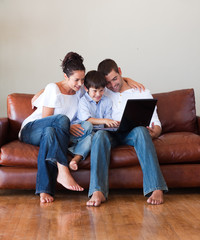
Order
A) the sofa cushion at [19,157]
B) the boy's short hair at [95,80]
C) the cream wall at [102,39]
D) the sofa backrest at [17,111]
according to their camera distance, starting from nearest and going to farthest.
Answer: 1. the sofa cushion at [19,157]
2. the boy's short hair at [95,80]
3. the sofa backrest at [17,111]
4. the cream wall at [102,39]

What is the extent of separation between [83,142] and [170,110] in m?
0.97

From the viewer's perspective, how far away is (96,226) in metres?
1.81

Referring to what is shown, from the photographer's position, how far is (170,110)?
3051 mm

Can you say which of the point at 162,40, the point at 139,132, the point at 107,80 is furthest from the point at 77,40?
the point at 139,132

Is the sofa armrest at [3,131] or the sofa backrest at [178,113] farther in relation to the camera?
the sofa backrest at [178,113]

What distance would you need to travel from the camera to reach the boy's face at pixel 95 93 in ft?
8.70

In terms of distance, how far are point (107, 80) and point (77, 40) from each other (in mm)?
1262

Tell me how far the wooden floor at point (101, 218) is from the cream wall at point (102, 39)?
1.73m

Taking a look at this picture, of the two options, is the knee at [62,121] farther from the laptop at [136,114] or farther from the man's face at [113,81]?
the man's face at [113,81]

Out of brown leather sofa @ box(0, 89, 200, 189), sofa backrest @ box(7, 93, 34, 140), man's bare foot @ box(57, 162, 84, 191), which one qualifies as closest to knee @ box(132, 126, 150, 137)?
brown leather sofa @ box(0, 89, 200, 189)

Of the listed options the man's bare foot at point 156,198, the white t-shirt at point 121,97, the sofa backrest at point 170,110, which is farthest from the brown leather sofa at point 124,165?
the white t-shirt at point 121,97

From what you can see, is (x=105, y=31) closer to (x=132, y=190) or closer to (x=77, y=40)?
(x=77, y=40)

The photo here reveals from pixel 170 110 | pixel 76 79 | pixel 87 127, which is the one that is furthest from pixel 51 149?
pixel 170 110

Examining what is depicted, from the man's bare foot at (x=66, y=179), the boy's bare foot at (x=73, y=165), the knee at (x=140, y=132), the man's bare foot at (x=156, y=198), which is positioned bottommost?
the man's bare foot at (x=156, y=198)
